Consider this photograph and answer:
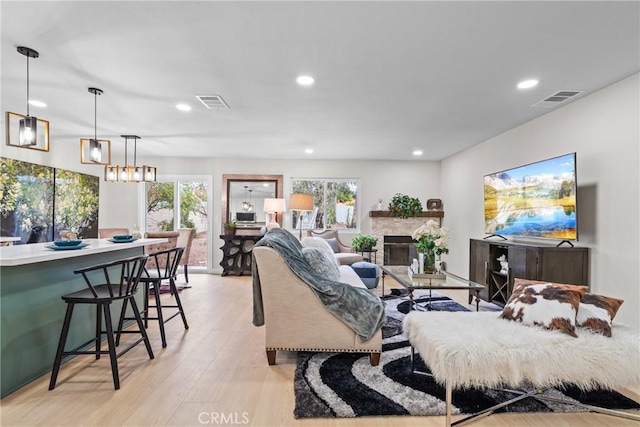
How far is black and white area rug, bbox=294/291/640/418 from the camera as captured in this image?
1.89m

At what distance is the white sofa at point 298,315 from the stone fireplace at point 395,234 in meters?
4.28

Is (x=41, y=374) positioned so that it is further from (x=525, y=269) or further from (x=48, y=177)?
(x=525, y=269)

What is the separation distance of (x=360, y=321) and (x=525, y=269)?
2154 mm

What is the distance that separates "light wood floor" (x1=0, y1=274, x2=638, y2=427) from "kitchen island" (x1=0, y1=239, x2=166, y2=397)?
0.35ft

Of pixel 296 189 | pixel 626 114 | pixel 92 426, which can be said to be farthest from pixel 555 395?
pixel 296 189

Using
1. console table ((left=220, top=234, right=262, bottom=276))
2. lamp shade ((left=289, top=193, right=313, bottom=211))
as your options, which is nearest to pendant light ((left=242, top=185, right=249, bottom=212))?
console table ((left=220, top=234, right=262, bottom=276))

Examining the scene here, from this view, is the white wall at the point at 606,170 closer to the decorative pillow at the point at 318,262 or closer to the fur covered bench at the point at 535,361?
the fur covered bench at the point at 535,361

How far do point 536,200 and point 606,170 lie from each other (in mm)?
708

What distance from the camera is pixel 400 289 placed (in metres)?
5.02

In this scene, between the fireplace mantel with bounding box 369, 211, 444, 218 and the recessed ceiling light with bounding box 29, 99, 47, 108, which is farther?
the fireplace mantel with bounding box 369, 211, 444, 218

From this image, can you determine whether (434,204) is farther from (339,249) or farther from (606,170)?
(606,170)

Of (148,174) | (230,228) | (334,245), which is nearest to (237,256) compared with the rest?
(230,228)

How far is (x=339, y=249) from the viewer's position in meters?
5.91

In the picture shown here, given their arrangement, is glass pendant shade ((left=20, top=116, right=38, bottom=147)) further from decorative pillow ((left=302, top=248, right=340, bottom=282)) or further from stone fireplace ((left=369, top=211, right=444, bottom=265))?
stone fireplace ((left=369, top=211, right=444, bottom=265))
